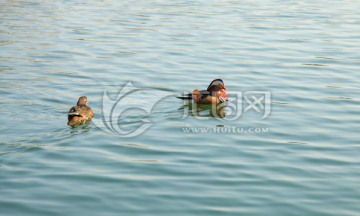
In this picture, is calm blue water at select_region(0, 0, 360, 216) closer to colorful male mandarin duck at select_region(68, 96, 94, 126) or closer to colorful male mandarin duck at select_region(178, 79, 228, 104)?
colorful male mandarin duck at select_region(68, 96, 94, 126)

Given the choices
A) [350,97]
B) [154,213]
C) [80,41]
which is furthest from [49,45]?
[154,213]

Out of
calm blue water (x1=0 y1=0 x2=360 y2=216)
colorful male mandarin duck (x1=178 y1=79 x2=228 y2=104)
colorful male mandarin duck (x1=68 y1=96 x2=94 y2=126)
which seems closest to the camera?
calm blue water (x1=0 y1=0 x2=360 y2=216)

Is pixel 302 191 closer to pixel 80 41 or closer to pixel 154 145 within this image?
pixel 154 145

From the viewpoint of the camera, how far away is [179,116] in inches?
554

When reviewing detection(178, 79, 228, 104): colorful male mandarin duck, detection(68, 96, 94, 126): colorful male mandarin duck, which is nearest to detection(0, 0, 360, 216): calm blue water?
detection(68, 96, 94, 126): colorful male mandarin duck

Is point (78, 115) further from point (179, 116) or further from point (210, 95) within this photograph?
point (210, 95)

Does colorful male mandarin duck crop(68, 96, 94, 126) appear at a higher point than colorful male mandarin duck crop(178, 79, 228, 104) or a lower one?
lower

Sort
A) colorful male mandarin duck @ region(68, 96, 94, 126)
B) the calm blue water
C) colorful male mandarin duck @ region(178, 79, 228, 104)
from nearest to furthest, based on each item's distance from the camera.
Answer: the calm blue water
colorful male mandarin duck @ region(68, 96, 94, 126)
colorful male mandarin duck @ region(178, 79, 228, 104)

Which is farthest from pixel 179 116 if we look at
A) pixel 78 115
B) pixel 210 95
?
pixel 78 115

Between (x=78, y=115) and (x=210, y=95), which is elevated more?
(x=210, y=95)

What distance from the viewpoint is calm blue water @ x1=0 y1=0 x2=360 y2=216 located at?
32.6 ft

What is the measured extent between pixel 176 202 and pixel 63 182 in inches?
71.3

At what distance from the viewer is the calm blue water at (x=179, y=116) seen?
32.6 ft

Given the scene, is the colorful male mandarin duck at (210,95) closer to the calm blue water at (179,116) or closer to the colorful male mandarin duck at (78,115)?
the calm blue water at (179,116)
